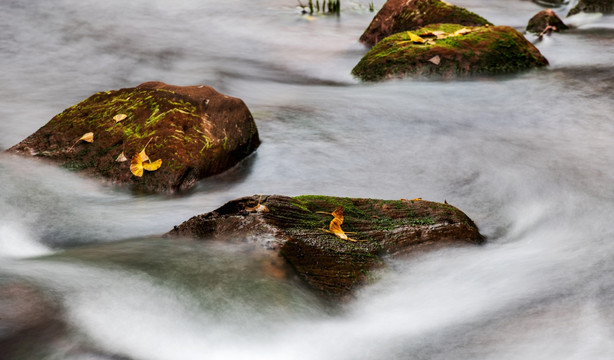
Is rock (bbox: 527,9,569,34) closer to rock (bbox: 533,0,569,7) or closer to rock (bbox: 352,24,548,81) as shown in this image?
rock (bbox: 352,24,548,81)

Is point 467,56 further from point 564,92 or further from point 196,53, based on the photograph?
point 196,53

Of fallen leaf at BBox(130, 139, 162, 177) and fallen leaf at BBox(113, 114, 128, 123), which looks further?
fallen leaf at BBox(113, 114, 128, 123)

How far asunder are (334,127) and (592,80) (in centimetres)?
320

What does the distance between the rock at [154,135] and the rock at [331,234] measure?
130 cm

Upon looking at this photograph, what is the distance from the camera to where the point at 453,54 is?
7.52 meters

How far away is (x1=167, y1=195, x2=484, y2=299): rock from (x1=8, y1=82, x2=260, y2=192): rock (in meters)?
1.30

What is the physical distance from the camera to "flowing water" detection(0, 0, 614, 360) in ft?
8.73

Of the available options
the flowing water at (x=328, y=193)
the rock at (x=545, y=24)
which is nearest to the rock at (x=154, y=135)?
the flowing water at (x=328, y=193)

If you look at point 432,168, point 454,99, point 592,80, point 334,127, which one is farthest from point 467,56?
point 432,168

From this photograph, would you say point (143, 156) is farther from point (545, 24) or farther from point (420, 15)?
point (545, 24)

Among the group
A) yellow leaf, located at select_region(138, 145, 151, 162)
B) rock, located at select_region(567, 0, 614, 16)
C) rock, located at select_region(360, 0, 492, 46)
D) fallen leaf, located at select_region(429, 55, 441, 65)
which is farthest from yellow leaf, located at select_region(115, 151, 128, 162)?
rock, located at select_region(567, 0, 614, 16)

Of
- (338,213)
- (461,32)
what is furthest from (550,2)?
(338,213)

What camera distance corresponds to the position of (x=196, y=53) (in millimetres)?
9812

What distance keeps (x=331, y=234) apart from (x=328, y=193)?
145 cm
